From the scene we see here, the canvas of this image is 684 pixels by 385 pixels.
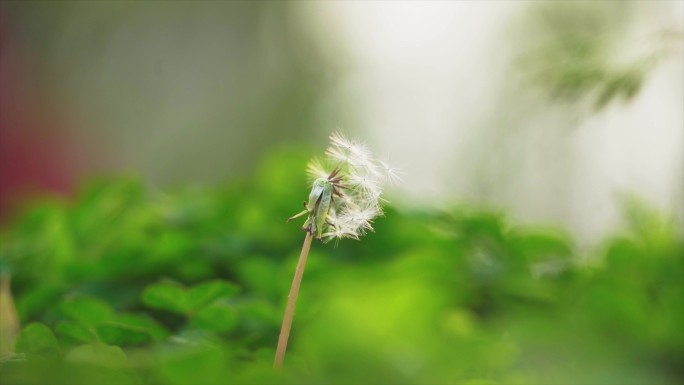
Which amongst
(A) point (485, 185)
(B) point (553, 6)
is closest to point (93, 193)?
(A) point (485, 185)

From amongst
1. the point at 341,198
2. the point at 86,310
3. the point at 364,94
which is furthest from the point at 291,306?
Answer: the point at 364,94

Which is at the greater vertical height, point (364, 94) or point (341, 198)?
point (364, 94)

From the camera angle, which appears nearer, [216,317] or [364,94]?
[216,317]

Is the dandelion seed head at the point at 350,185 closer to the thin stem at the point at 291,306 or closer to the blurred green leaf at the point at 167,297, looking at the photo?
the thin stem at the point at 291,306

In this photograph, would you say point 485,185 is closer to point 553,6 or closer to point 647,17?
point 647,17

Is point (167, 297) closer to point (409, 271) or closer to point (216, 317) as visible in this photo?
point (216, 317)

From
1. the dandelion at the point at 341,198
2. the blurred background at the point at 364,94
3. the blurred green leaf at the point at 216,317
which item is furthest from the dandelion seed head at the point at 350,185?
the blurred background at the point at 364,94
